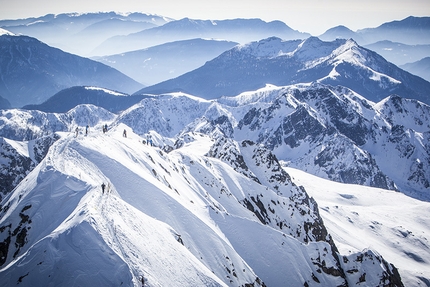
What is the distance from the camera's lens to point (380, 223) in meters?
138

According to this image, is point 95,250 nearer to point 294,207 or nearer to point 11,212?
point 11,212

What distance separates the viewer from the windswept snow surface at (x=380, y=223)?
107 m

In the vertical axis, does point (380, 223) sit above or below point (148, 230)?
below

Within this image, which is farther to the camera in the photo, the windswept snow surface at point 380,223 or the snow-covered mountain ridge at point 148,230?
the windswept snow surface at point 380,223

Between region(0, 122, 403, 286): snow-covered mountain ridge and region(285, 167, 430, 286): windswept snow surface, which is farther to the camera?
region(285, 167, 430, 286): windswept snow surface

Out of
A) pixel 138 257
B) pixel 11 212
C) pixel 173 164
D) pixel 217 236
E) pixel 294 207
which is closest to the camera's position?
pixel 138 257

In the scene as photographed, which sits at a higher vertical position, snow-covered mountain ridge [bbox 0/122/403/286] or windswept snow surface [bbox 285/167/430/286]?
snow-covered mountain ridge [bbox 0/122/403/286]

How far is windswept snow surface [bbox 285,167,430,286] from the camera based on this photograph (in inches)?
4222

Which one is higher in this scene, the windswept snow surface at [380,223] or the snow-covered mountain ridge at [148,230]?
the snow-covered mountain ridge at [148,230]

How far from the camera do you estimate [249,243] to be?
5291cm

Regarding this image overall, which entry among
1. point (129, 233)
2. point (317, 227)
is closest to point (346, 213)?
point (317, 227)

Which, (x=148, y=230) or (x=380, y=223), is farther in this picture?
(x=380, y=223)

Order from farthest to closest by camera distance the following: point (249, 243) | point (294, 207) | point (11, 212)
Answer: point (294, 207), point (249, 243), point (11, 212)

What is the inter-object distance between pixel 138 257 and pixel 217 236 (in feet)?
61.5
